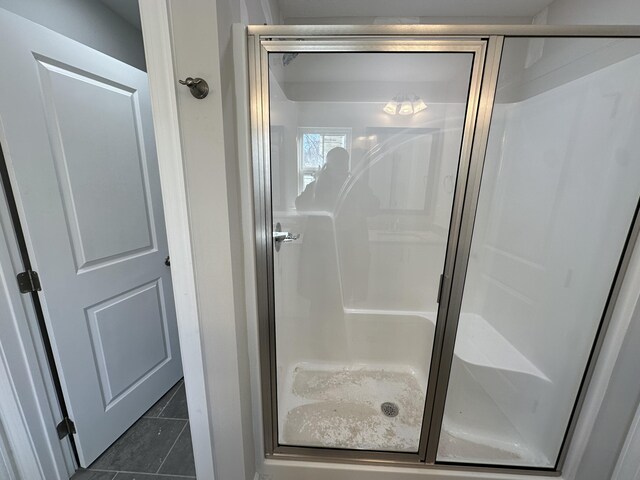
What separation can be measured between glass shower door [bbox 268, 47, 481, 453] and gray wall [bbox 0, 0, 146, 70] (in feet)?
2.94

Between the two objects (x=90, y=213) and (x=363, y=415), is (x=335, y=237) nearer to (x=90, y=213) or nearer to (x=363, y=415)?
(x=363, y=415)

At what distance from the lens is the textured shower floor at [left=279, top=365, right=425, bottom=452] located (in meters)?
1.24

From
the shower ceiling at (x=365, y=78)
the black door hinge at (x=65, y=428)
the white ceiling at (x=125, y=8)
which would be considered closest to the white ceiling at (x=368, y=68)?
the shower ceiling at (x=365, y=78)

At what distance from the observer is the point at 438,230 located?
167 cm

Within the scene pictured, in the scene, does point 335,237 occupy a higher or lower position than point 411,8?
lower

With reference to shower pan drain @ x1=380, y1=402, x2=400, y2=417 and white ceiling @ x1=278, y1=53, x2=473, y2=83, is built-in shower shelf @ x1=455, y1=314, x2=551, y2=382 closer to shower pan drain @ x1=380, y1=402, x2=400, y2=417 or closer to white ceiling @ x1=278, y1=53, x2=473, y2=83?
shower pan drain @ x1=380, y1=402, x2=400, y2=417

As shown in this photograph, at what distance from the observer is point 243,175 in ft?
2.83

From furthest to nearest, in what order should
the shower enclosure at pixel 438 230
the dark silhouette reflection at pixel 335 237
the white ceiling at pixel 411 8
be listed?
the dark silhouette reflection at pixel 335 237 → the white ceiling at pixel 411 8 → the shower enclosure at pixel 438 230

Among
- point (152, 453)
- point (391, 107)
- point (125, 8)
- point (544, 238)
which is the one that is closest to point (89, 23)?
point (125, 8)

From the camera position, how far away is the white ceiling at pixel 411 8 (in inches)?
54.1

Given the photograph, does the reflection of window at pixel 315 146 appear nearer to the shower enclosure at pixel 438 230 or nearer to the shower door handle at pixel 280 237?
the shower enclosure at pixel 438 230

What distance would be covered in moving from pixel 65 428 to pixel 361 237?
1850mm

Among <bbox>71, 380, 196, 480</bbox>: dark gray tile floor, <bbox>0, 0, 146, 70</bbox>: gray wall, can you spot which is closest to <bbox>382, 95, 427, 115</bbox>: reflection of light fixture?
<bbox>0, 0, 146, 70</bbox>: gray wall

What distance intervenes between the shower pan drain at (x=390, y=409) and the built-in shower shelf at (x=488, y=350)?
0.49 m
